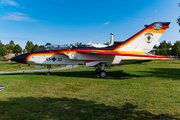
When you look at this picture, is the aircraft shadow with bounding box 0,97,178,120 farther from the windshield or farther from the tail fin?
the tail fin

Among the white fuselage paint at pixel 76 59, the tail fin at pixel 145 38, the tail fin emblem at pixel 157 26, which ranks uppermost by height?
the tail fin emblem at pixel 157 26

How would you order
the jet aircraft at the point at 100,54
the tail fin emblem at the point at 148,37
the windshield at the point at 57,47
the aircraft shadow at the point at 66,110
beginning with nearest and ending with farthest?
the aircraft shadow at the point at 66,110 < the jet aircraft at the point at 100,54 < the windshield at the point at 57,47 < the tail fin emblem at the point at 148,37

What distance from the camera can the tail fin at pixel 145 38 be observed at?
12156mm

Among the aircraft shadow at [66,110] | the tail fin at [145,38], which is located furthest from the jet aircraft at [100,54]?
the aircraft shadow at [66,110]

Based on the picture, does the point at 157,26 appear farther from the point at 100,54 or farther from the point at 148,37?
the point at 100,54

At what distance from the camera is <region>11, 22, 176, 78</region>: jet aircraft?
11.6 meters

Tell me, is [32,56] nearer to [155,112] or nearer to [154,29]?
[155,112]

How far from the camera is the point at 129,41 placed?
12312 mm

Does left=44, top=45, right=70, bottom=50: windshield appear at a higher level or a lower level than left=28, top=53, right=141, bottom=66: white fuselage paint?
higher

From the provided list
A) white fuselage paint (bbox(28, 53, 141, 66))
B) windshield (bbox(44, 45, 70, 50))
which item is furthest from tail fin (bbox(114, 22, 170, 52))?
windshield (bbox(44, 45, 70, 50))

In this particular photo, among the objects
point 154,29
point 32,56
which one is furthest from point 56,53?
point 154,29

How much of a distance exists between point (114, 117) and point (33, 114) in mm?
2657

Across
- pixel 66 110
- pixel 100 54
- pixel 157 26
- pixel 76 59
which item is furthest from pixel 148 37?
pixel 66 110

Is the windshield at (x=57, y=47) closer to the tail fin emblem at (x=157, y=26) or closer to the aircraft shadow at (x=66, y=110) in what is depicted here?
the aircraft shadow at (x=66, y=110)
